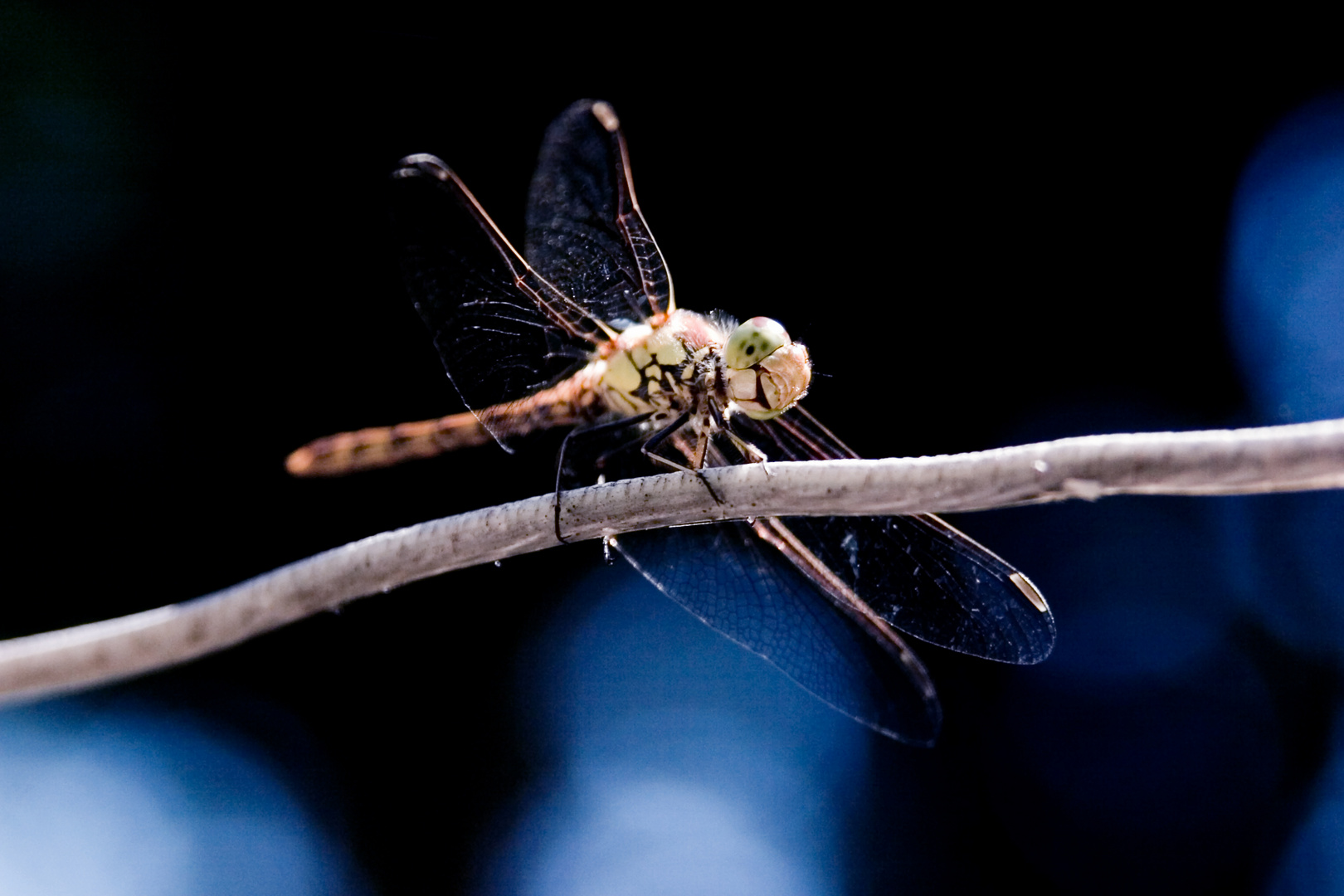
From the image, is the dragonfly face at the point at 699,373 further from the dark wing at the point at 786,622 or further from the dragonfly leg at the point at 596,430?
the dark wing at the point at 786,622

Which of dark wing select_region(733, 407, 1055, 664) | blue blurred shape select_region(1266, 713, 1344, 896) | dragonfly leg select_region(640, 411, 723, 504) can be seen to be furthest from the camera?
blue blurred shape select_region(1266, 713, 1344, 896)

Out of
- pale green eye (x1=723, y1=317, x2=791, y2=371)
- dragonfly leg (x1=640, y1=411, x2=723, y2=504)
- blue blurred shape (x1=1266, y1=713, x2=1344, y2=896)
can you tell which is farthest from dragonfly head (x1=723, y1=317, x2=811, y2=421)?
blue blurred shape (x1=1266, y1=713, x2=1344, y2=896)

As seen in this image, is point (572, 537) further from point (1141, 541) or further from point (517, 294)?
point (1141, 541)

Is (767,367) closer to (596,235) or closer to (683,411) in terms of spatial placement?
(683,411)

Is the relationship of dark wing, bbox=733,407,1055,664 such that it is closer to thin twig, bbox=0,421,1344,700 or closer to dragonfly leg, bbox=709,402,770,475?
dragonfly leg, bbox=709,402,770,475

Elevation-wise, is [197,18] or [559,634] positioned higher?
[197,18]

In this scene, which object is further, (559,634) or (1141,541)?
(559,634)

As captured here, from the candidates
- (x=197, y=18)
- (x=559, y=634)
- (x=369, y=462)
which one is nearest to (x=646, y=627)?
(x=559, y=634)
